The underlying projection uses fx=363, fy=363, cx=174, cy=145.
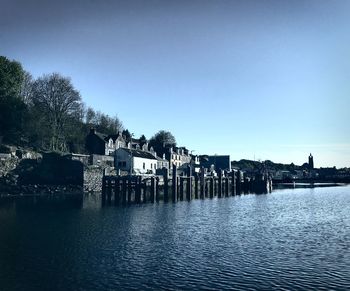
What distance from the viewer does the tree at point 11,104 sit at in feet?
254

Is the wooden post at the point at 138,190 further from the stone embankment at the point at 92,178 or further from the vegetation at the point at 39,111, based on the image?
the vegetation at the point at 39,111

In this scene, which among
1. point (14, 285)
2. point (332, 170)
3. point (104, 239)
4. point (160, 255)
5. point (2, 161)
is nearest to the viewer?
point (14, 285)

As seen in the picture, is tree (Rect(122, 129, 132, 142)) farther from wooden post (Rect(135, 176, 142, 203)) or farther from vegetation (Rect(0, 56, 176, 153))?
wooden post (Rect(135, 176, 142, 203))

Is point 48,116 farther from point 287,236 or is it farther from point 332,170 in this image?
point 332,170

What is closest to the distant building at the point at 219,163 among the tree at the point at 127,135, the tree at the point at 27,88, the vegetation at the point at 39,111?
the tree at the point at 127,135

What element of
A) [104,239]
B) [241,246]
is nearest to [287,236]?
[241,246]

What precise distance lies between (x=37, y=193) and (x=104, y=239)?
46.1m

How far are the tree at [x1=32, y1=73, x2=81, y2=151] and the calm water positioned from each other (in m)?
47.7

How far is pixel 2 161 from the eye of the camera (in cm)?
6856

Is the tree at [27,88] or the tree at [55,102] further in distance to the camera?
the tree at [27,88]

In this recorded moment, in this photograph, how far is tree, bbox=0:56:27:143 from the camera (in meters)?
77.6

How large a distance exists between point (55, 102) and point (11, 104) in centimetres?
1013

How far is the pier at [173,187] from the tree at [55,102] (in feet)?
70.0

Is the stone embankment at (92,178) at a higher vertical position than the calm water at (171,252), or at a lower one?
higher
